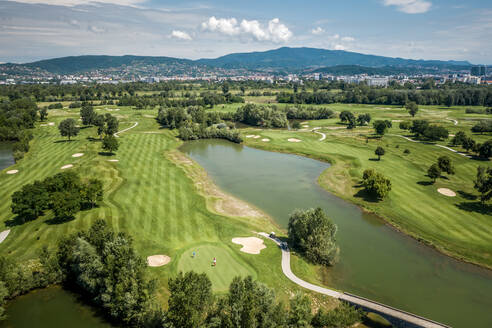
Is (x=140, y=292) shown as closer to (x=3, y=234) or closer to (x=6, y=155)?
(x=3, y=234)

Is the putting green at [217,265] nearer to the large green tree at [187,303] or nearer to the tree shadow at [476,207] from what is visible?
the large green tree at [187,303]

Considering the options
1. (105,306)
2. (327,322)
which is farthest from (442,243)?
(105,306)

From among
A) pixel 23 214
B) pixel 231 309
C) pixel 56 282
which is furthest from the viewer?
pixel 23 214

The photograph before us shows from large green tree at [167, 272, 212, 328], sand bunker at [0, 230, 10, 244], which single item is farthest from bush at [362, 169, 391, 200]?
sand bunker at [0, 230, 10, 244]

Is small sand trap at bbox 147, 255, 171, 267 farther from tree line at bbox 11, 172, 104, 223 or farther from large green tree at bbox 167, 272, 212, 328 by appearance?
tree line at bbox 11, 172, 104, 223

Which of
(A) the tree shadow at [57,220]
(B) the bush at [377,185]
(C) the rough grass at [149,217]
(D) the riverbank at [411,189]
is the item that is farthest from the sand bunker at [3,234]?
(B) the bush at [377,185]

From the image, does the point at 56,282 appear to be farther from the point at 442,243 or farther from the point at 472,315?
the point at 442,243
